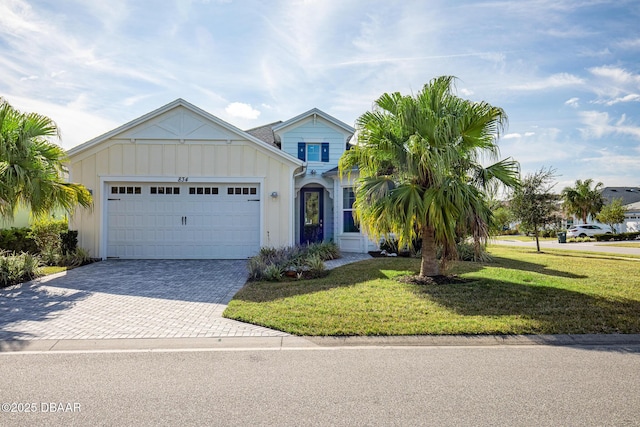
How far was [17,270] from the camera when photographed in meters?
9.10

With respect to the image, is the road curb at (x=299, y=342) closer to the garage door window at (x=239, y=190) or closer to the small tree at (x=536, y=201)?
the garage door window at (x=239, y=190)

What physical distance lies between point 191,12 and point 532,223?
17903 mm

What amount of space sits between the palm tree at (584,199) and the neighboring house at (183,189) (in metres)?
39.1

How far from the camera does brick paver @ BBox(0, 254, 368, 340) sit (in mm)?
5379

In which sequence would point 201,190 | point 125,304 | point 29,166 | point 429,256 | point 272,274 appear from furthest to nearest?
point 201,190 → point 272,274 → point 29,166 → point 429,256 → point 125,304

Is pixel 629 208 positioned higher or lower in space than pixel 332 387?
higher

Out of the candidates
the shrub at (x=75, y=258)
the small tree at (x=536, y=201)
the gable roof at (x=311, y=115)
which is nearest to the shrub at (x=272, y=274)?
the shrub at (x=75, y=258)

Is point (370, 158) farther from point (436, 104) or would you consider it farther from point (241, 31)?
point (241, 31)

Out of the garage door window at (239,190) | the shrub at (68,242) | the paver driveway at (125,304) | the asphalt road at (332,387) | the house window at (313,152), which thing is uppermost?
the house window at (313,152)

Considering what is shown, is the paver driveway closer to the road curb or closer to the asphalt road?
the road curb

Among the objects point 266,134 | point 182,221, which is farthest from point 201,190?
point 266,134

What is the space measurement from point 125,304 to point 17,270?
167 inches

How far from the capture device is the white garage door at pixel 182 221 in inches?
517

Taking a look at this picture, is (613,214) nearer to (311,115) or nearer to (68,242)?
(311,115)
